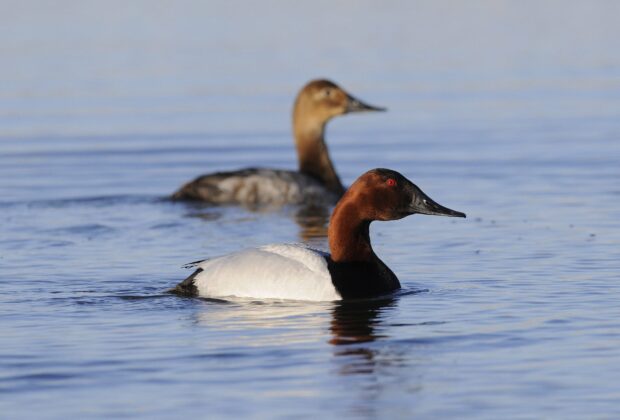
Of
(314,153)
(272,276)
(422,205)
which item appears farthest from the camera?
(314,153)

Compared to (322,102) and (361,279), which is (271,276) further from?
(322,102)

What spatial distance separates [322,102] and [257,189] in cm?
187

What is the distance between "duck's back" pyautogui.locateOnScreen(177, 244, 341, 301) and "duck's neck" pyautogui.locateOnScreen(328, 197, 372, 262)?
137 mm

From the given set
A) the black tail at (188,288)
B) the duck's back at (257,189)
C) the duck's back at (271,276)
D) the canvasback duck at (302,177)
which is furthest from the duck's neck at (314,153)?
the duck's back at (271,276)

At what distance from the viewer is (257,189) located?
1619 cm

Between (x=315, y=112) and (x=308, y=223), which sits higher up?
(x=315, y=112)

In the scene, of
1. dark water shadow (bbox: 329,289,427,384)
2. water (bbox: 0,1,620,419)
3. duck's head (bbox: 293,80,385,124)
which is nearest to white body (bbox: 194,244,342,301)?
water (bbox: 0,1,620,419)

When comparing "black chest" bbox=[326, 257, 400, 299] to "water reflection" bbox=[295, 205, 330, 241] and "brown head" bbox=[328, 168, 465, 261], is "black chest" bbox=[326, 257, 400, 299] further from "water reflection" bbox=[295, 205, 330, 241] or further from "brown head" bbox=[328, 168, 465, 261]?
"water reflection" bbox=[295, 205, 330, 241]

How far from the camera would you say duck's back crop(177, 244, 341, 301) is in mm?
9945

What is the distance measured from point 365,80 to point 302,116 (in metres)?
7.58

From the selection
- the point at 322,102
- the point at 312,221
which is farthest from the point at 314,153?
the point at 312,221

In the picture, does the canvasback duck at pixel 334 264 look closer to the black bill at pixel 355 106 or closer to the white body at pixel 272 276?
the white body at pixel 272 276

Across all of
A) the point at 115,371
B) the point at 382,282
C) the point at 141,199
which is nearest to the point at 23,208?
the point at 141,199

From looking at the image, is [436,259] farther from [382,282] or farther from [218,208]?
[218,208]
